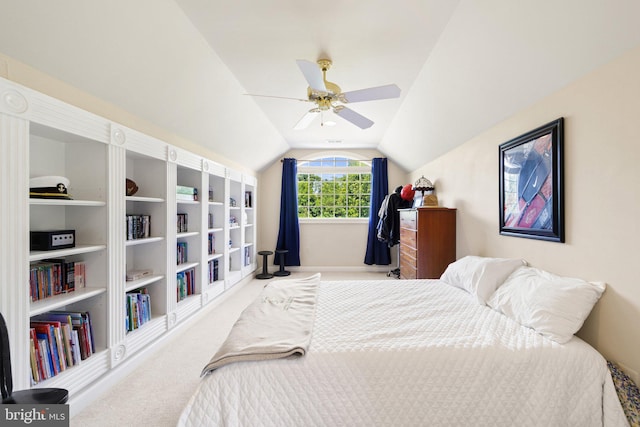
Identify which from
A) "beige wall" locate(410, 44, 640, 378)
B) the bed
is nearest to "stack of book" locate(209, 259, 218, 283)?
the bed

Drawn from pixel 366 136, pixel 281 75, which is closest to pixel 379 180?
pixel 366 136

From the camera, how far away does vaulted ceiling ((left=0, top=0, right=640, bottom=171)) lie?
4.88ft

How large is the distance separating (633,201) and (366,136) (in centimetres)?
374

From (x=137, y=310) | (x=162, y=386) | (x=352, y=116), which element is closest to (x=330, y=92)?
(x=352, y=116)

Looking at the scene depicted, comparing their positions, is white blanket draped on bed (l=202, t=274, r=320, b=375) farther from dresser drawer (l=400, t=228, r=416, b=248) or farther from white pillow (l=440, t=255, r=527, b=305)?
dresser drawer (l=400, t=228, r=416, b=248)

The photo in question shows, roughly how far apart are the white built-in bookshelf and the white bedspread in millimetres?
1155

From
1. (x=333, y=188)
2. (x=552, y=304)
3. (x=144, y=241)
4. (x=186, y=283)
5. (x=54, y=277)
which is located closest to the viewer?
(x=552, y=304)

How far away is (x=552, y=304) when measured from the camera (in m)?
1.54

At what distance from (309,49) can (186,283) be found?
2681 mm

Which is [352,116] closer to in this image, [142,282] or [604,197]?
[604,197]

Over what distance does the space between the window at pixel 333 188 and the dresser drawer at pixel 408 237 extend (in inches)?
73.9

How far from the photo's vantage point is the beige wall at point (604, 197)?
1.42m

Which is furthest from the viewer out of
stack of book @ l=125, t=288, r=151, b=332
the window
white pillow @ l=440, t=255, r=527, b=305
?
the window

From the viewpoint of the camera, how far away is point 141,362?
2.32 metres
